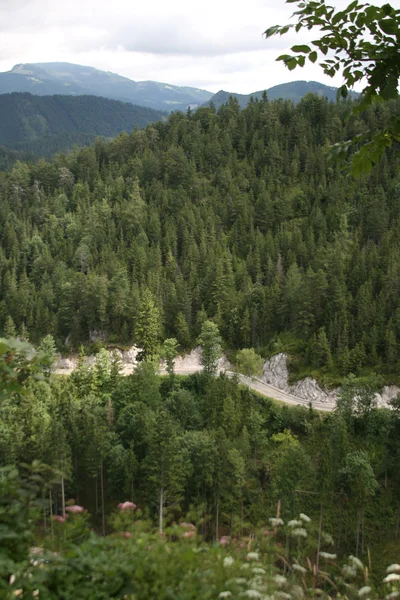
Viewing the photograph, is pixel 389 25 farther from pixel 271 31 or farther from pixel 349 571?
pixel 349 571

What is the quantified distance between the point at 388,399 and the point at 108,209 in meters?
58.4

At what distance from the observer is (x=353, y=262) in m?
62.9

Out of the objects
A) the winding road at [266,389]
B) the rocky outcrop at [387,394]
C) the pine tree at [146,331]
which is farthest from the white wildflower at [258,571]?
the pine tree at [146,331]

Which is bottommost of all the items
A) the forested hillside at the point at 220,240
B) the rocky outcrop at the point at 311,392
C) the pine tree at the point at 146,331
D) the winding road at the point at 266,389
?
the winding road at the point at 266,389

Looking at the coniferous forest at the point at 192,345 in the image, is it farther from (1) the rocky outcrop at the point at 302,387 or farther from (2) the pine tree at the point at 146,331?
(1) the rocky outcrop at the point at 302,387

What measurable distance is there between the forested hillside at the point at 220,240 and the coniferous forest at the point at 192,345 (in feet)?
1.20

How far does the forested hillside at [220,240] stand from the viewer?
57812 millimetres

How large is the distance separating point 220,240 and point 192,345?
22686 mm

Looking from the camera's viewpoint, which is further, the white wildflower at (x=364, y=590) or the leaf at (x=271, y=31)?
the white wildflower at (x=364, y=590)

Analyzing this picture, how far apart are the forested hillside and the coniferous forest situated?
0.37 meters

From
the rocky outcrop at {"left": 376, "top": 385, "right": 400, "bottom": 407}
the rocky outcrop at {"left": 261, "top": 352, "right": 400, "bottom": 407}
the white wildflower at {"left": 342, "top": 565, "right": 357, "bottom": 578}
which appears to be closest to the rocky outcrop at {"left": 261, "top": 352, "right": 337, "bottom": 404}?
the rocky outcrop at {"left": 261, "top": 352, "right": 400, "bottom": 407}

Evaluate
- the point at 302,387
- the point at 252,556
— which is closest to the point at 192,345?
the point at 302,387

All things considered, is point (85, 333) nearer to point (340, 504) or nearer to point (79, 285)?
point (79, 285)

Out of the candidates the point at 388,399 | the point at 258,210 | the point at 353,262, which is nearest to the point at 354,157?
the point at 388,399
